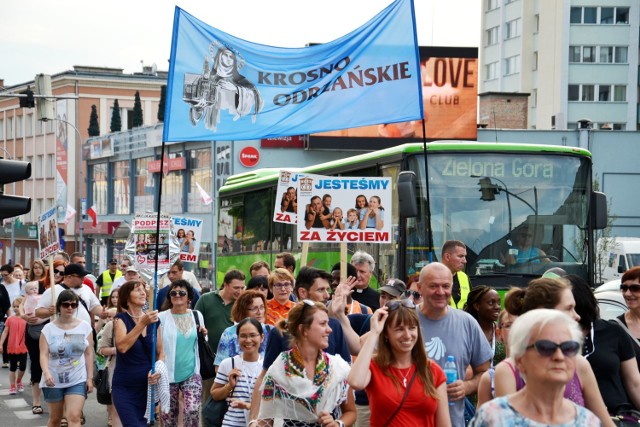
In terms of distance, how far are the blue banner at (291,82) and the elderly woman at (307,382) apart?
4230mm

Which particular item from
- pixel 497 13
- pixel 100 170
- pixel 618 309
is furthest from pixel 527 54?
pixel 618 309

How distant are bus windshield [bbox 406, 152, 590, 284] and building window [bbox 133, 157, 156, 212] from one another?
151ft

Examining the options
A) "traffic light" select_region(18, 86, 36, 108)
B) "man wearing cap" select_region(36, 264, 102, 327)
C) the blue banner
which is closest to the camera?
the blue banner

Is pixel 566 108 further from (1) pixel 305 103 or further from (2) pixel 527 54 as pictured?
(1) pixel 305 103

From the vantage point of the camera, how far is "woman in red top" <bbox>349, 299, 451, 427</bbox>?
20.9 feet

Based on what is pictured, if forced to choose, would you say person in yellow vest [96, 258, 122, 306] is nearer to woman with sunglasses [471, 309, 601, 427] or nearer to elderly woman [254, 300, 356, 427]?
elderly woman [254, 300, 356, 427]

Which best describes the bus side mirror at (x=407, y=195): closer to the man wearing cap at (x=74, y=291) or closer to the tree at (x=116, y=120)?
the man wearing cap at (x=74, y=291)

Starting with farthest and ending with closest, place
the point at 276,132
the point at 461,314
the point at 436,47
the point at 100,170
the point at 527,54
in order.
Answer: the point at 527,54
the point at 100,170
the point at 436,47
the point at 276,132
the point at 461,314

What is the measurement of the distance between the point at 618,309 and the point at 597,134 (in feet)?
135

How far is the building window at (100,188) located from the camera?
7006cm

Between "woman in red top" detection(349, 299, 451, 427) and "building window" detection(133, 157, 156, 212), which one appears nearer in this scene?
"woman in red top" detection(349, 299, 451, 427)

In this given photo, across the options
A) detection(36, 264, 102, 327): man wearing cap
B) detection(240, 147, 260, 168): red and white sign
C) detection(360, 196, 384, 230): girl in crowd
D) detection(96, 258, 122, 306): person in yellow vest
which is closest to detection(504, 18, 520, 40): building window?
detection(240, 147, 260, 168): red and white sign

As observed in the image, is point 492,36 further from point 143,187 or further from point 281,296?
point 281,296

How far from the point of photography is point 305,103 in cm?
1150
